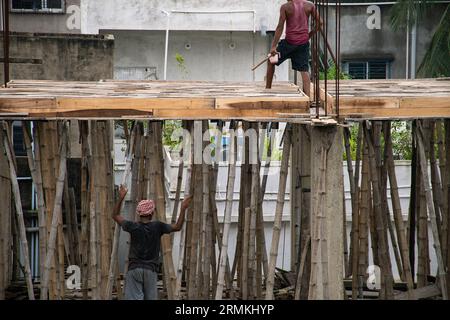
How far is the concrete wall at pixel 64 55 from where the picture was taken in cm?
1939

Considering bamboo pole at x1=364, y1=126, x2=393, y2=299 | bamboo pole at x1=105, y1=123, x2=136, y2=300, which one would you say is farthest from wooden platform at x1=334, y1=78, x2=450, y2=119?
bamboo pole at x1=105, y1=123, x2=136, y2=300

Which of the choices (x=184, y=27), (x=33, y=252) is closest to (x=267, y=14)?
(x=184, y=27)

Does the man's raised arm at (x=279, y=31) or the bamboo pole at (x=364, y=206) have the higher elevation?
the man's raised arm at (x=279, y=31)

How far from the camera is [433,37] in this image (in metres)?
26.1

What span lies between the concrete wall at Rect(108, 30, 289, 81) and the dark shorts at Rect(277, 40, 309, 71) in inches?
461

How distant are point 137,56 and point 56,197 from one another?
13596 mm

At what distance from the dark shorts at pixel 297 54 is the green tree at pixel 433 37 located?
11519 mm

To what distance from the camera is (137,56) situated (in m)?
26.3

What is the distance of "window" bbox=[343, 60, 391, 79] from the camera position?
28438 millimetres

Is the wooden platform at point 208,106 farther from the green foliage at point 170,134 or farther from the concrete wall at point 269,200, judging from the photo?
the green foliage at point 170,134

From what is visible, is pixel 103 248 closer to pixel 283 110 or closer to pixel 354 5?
pixel 283 110

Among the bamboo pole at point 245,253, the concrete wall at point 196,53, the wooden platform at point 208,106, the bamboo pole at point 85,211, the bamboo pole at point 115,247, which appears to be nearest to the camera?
the wooden platform at point 208,106

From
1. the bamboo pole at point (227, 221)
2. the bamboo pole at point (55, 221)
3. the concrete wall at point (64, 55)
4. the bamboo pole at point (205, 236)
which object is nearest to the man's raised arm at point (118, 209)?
the bamboo pole at point (55, 221)

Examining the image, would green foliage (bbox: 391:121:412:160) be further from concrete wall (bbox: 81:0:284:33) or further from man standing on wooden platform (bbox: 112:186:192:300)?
man standing on wooden platform (bbox: 112:186:192:300)
